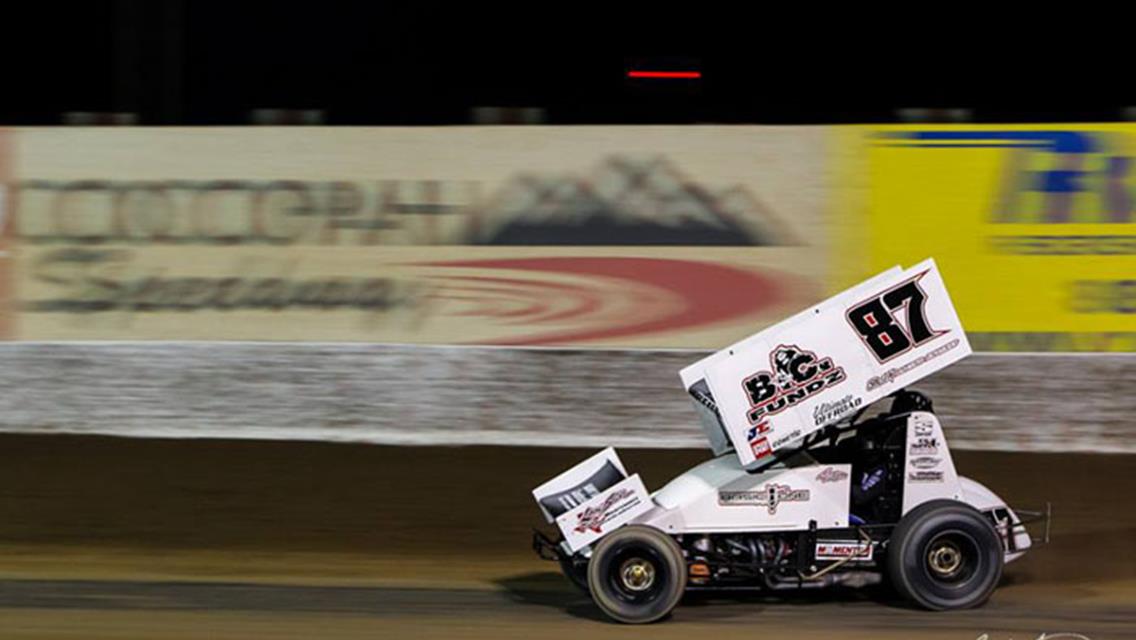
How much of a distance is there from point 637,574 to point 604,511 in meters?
0.38

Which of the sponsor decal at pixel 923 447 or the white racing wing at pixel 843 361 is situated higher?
the white racing wing at pixel 843 361

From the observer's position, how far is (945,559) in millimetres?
8672

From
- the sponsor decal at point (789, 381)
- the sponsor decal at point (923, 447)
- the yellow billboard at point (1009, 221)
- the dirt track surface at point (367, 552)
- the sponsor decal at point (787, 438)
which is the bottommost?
the dirt track surface at point (367, 552)

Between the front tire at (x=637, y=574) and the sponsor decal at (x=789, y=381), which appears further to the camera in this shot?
the sponsor decal at (x=789, y=381)

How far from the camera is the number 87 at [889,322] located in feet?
28.4

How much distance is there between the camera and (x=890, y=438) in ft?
29.1

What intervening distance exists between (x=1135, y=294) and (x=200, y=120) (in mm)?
14484

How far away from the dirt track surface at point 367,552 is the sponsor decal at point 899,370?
4.09 feet

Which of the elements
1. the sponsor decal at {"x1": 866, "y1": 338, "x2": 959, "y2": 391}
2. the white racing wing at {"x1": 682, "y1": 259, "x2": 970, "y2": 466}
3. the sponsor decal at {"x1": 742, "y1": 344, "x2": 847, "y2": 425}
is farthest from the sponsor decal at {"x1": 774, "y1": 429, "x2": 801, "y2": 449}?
the sponsor decal at {"x1": 866, "y1": 338, "x2": 959, "y2": 391}

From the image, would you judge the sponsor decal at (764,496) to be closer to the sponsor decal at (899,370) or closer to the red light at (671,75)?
the sponsor decal at (899,370)

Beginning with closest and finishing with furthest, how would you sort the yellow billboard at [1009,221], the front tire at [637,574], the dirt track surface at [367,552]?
the front tire at [637,574], the dirt track surface at [367,552], the yellow billboard at [1009,221]

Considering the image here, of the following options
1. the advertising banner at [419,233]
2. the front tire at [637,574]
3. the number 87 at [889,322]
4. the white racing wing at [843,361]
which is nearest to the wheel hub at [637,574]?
the front tire at [637,574]

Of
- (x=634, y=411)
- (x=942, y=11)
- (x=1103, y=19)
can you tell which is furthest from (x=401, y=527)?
(x=1103, y=19)

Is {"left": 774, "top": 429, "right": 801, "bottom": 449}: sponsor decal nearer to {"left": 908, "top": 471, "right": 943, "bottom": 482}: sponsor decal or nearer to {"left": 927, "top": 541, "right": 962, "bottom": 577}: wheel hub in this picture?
{"left": 908, "top": 471, "right": 943, "bottom": 482}: sponsor decal
